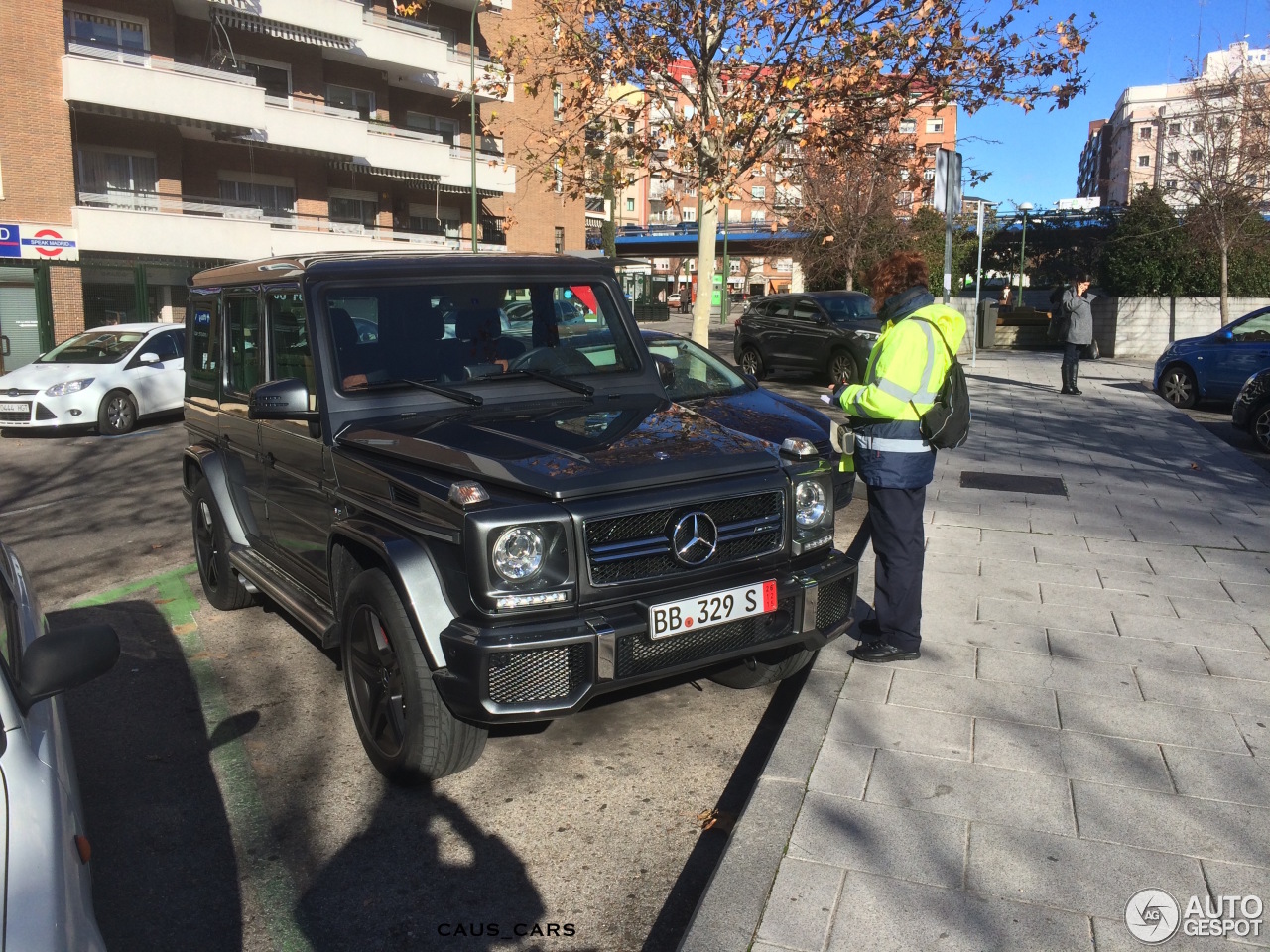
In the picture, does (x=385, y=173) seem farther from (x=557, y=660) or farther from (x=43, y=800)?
(x=43, y=800)

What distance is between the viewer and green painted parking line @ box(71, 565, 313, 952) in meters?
3.26

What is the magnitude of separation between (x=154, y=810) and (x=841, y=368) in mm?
15864

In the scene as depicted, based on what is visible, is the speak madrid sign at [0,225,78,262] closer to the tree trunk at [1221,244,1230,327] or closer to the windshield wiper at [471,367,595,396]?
the windshield wiper at [471,367,595,396]

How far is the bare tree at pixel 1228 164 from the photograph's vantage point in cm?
2372

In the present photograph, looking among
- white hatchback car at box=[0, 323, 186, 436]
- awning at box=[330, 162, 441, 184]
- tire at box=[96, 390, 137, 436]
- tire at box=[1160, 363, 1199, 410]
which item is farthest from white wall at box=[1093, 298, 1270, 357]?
awning at box=[330, 162, 441, 184]

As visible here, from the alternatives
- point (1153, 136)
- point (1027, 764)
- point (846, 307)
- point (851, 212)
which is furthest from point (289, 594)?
point (1153, 136)

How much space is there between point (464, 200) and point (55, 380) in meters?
28.7

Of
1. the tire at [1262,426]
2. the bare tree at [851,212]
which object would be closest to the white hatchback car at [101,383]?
the tire at [1262,426]

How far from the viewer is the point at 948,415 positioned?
15.8ft

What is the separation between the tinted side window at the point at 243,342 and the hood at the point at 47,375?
10.5 m

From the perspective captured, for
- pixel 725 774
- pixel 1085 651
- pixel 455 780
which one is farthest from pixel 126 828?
pixel 1085 651

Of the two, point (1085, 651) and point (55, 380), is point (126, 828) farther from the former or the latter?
point (55, 380)

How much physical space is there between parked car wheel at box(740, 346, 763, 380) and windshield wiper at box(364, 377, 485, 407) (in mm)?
15923

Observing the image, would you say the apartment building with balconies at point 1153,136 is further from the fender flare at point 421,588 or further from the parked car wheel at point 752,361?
the fender flare at point 421,588
